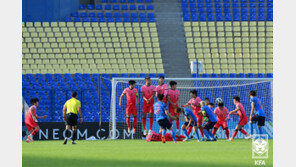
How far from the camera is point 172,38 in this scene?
33125 mm

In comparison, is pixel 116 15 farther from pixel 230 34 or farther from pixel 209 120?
pixel 209 120

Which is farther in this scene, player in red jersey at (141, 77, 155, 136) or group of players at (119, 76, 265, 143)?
player in red jersey at (141, 77, 155, 136)

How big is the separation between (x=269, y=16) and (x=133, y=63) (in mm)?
8941

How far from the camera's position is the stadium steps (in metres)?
31.0

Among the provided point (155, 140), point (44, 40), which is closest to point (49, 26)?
point (44, 40)

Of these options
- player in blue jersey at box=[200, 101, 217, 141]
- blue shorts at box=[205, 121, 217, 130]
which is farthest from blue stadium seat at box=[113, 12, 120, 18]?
blue shorts at box=[205, 121, 217, 130]

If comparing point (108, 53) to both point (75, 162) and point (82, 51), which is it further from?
point (75, 162)

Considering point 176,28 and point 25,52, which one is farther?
point 176,28

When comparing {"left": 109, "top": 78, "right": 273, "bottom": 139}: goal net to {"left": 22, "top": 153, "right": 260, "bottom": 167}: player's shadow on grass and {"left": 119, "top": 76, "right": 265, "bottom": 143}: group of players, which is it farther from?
{"left": 22, "top": 153, "right": 260, "bottom": 167}: player's shadow on grass

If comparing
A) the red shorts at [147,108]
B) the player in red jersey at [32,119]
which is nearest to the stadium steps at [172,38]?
the red shorts at [147,108]

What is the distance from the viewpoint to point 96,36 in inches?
1277

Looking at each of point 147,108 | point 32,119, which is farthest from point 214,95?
point 32,119

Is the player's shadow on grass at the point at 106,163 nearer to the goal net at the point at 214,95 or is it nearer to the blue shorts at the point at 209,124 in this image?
the blue shorts at the point at 209,124

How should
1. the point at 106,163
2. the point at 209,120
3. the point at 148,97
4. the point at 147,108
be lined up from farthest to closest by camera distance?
the point at 147,108, the point at 148,97, the point at 209,120, the point at 106,163
